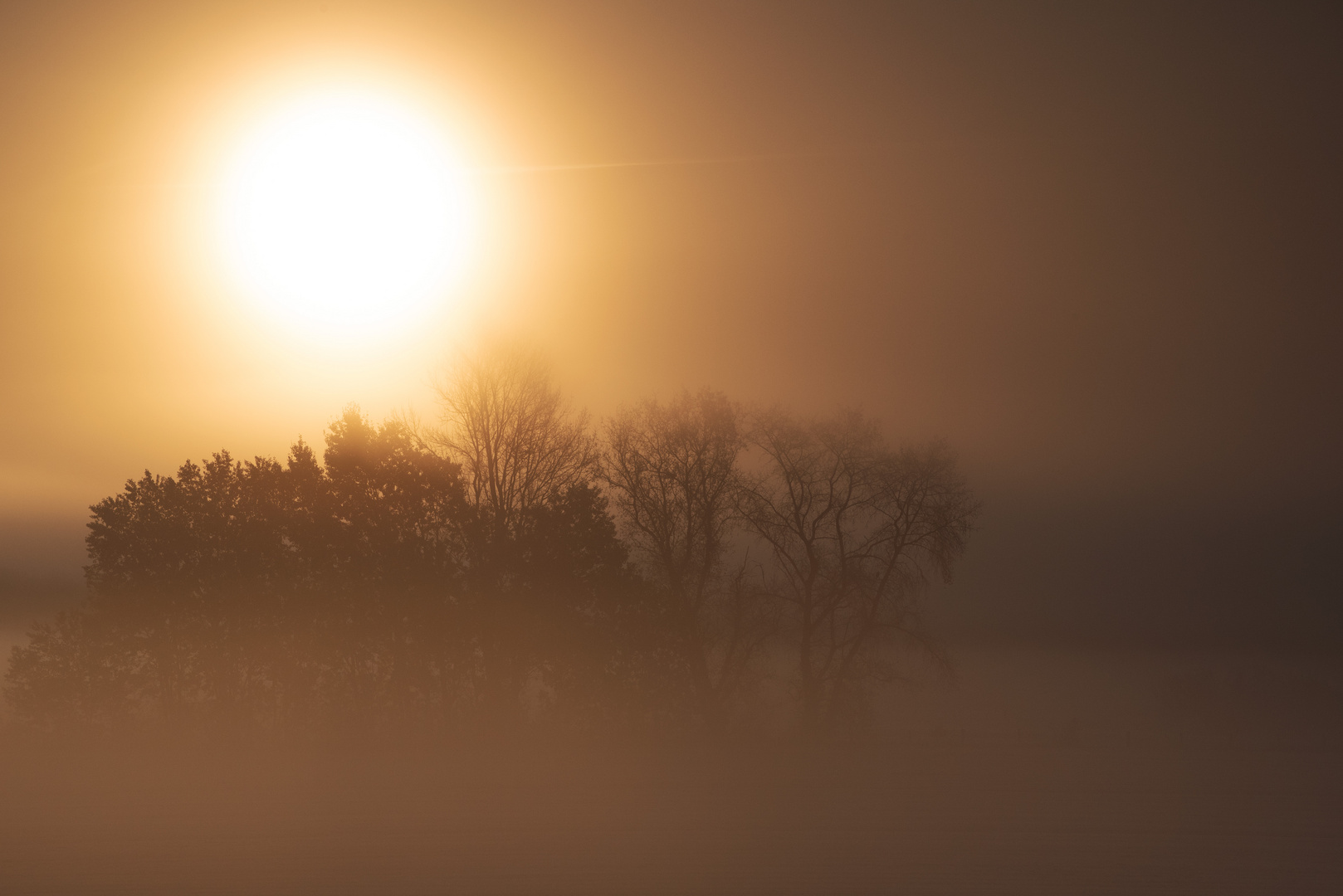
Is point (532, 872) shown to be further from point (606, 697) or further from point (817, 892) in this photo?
point (606, 697)

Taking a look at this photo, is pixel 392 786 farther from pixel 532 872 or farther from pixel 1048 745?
pixel 1048 745

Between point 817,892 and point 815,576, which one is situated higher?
point 815,576

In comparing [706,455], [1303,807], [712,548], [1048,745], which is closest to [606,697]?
[712,548]

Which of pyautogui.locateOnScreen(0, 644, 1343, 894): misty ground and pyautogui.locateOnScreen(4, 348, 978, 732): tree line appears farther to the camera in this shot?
Result: pyautogui.locateOnScreen(4, 348, 978, 732): tree line

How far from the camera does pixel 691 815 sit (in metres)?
19.0

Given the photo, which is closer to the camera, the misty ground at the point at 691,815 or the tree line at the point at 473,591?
the misty ground at the point at 691,815

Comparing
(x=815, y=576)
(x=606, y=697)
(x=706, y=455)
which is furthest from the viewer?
(x=706, y=455)

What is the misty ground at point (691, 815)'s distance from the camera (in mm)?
15047

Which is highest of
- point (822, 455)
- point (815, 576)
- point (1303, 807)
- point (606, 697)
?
point (822, 455)

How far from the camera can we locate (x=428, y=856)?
15898mm

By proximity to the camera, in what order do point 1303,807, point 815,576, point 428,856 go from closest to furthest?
point 428,856 → point 1303,807 → point 815,576

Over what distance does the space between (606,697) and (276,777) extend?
26.5ft

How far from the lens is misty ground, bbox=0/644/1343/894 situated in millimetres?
15047

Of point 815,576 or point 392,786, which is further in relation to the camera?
point 815,576
